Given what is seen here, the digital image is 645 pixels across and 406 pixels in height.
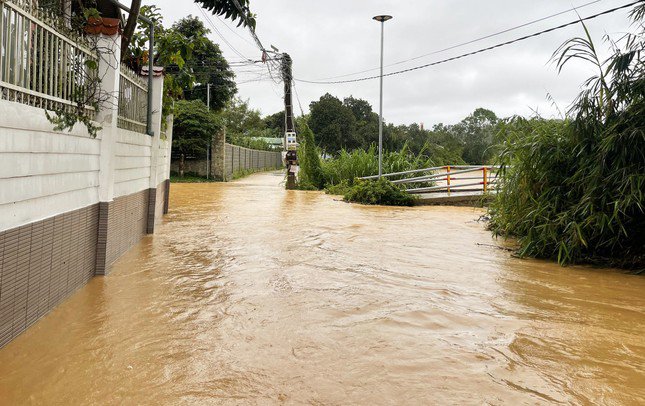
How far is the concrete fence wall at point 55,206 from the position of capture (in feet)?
10.8

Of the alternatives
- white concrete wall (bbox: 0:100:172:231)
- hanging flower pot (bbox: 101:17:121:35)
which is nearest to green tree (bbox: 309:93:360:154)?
white concrete wall (bbox: 0:100:172:231)

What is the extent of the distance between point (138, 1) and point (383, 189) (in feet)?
35.4

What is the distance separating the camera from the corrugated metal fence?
27531mm

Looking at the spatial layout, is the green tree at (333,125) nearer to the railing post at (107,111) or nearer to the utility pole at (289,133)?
the utility pole at (289,133)

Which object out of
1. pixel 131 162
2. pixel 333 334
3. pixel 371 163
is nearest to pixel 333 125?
pixel 371 163

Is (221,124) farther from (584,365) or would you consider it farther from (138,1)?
(584,365)

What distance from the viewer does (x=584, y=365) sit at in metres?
3.29

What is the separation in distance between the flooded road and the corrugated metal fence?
20.7 m

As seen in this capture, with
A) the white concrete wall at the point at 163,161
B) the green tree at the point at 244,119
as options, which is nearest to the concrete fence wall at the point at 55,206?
the white concrete wall at the point at 163,161

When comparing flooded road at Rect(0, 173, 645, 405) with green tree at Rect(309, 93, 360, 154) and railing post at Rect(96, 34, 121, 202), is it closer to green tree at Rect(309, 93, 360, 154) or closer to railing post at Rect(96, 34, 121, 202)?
railing post at Rect(96, 34, 121, 202)

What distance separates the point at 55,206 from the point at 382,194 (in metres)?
12.8

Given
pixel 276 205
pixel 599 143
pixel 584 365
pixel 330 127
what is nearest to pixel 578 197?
pixel 599 143

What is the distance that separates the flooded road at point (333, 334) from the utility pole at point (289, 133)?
15283mm

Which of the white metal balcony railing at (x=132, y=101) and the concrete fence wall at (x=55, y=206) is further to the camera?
the white metal balcony railing at (x=132, y=101)
